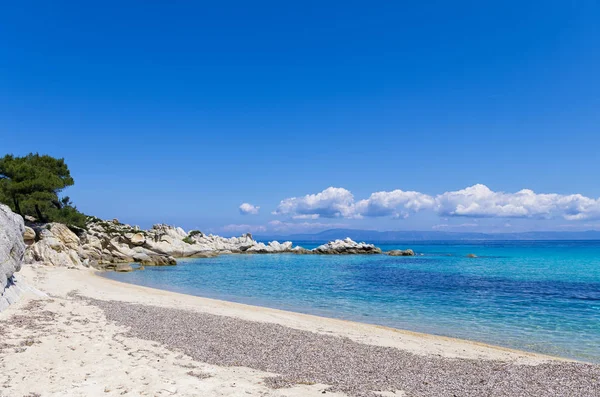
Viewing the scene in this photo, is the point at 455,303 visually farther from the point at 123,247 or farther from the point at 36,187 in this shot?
the point at 123,247

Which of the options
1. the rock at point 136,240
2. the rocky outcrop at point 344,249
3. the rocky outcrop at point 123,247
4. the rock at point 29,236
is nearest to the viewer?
the rock at point 29,236

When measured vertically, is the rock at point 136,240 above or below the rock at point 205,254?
above

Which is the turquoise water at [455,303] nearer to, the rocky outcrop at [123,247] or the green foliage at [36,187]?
the rocky outcrop at [123,247]

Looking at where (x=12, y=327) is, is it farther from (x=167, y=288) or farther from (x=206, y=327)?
(x=167, y=288)

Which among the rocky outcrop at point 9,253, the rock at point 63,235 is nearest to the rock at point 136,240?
the rock at point 63,235

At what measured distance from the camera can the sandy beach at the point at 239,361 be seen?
9.26m

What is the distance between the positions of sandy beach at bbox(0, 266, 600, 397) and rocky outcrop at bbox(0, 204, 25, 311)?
2.49 ft

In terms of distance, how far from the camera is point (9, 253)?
17766 millimetres

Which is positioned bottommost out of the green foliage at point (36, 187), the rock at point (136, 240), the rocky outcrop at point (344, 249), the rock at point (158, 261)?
the rocky outcrop at point (344, 249)

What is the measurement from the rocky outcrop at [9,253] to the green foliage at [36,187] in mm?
31333

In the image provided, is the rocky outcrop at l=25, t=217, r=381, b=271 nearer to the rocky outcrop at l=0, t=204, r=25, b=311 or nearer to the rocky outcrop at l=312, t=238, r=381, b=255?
the rocky outcrop at l=312, t=238, r=381, b=255

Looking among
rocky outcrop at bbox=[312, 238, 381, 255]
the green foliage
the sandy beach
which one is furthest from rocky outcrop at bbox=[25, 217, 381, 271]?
the sandy beach

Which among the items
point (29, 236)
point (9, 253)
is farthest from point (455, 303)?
point (29, 236)

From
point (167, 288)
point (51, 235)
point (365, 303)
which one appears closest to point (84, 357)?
point (365, 303)
